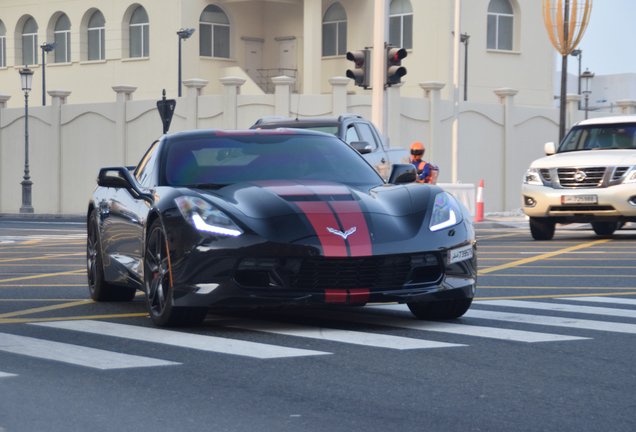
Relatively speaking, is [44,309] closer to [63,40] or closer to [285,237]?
[285,237]

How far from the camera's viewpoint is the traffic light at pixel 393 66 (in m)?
19.3

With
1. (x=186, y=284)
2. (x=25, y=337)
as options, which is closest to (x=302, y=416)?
(x=186, y=284)

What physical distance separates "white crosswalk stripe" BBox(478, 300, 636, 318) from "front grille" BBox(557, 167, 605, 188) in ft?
25.5

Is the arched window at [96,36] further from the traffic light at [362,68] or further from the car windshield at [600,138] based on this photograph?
the car windshield at [600,138]

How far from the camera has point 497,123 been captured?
3156 centimetres

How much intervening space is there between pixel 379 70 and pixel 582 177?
5.09 m

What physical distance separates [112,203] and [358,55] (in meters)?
11.5

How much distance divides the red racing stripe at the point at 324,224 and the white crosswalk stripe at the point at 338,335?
0.53m

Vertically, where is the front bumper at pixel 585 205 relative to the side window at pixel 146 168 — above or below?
below

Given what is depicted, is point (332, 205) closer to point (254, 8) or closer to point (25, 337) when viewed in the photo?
point (25, 337)

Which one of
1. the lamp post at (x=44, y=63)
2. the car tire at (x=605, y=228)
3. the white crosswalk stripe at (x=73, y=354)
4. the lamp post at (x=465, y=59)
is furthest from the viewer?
the lamp post at (x=44, y=63)

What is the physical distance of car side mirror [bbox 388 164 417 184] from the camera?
775cm

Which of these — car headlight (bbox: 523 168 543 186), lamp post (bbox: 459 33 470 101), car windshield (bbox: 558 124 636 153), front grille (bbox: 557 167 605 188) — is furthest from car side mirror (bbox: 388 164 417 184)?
lamp post (bbox: 459 33 470 101)

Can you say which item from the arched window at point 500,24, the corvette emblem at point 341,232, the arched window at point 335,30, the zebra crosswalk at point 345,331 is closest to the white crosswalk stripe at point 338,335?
the zebra crosswalk at point 345,331
